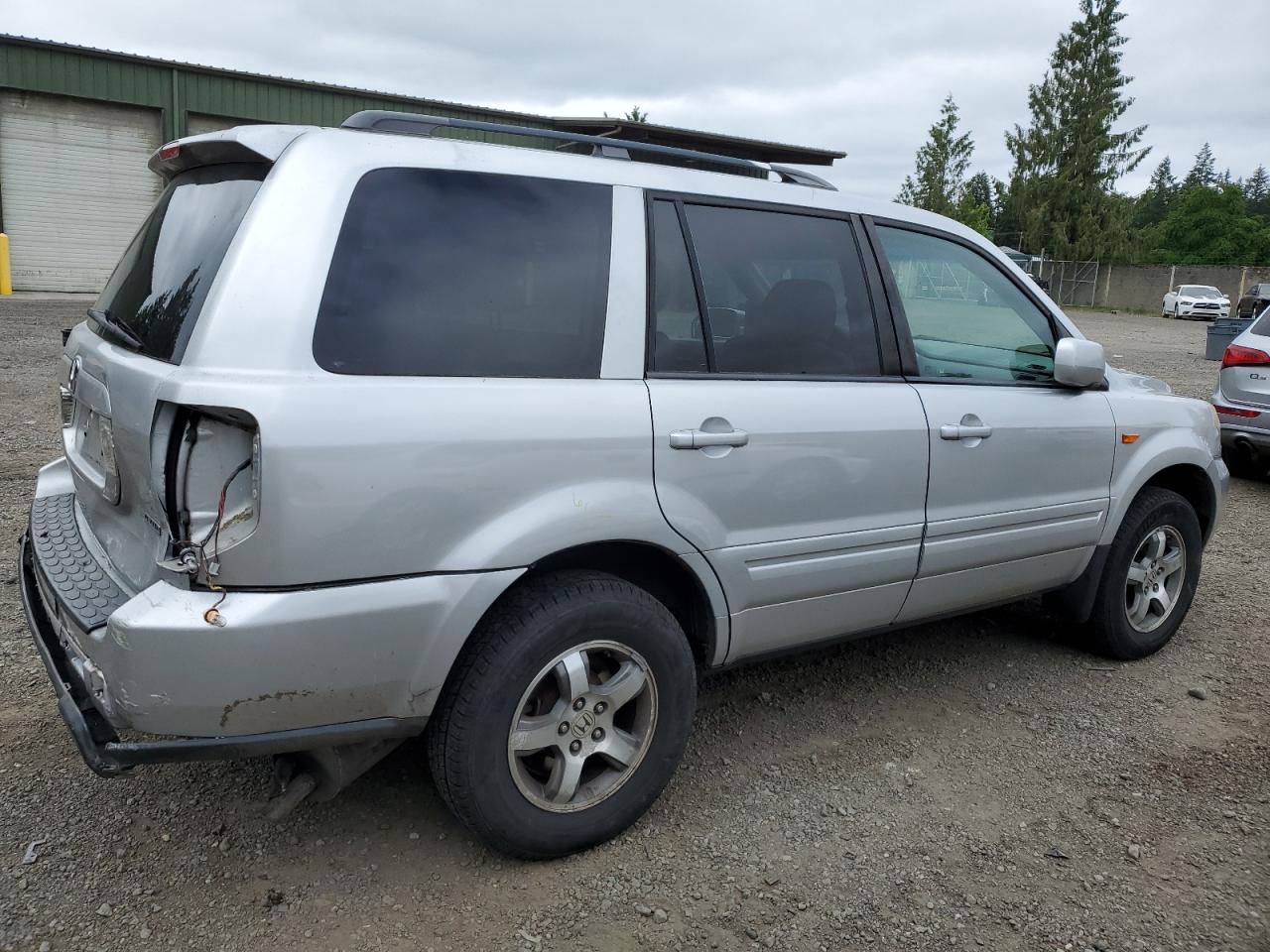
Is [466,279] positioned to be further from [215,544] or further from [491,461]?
[215,544]

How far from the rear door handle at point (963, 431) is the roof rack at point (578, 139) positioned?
92 cm

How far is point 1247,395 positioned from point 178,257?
24.7ft

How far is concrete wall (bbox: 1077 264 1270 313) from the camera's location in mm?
43688

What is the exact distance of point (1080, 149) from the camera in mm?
49094

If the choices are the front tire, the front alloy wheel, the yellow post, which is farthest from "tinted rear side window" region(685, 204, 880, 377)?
the yellow post

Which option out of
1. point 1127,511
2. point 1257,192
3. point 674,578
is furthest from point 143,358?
point 1257,192

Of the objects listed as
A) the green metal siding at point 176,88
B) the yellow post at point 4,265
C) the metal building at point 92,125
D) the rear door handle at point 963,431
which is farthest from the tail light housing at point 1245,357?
the yellow post at point 4,265

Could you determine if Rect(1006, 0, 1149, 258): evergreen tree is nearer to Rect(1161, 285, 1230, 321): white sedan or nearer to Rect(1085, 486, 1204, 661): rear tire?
Rect(1161, 285, 1230, 321): white sedan

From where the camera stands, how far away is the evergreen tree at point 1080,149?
159ft

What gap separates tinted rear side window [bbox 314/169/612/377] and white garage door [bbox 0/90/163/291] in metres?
19.8

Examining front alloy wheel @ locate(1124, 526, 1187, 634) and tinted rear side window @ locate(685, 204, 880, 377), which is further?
front alloy wheel @ locate(1124, 526, 1187, 634)

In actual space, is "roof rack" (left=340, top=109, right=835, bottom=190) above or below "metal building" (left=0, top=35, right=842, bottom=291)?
below

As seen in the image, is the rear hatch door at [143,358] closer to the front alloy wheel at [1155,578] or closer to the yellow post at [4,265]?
the front alloy wheel at [1155,578]

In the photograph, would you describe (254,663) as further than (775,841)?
No
